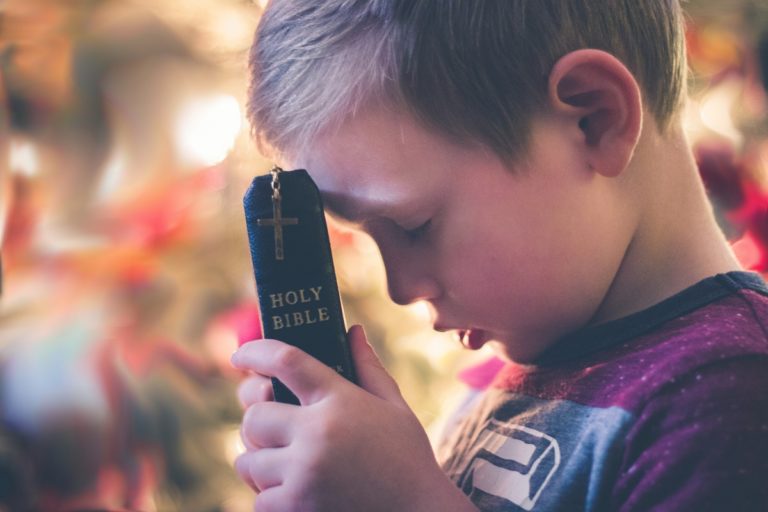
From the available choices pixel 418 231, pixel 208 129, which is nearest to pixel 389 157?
pixel 418 231

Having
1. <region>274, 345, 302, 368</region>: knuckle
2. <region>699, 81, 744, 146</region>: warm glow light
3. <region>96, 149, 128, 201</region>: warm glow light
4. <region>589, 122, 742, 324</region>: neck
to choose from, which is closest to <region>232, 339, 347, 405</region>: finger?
<region>274, 345, 302, 368</region>: knuckle

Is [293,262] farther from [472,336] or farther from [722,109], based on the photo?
[722,109]

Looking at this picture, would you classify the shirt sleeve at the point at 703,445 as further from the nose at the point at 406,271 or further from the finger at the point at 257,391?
the finger at the point at 257,391

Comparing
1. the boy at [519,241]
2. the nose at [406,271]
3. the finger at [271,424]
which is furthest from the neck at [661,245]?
the finger at [271,424]

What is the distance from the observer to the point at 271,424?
1.54 ft

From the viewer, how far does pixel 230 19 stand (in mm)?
896

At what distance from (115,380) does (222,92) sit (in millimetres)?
356

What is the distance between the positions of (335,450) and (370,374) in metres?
0.07

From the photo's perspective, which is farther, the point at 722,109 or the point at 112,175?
the point at 722,109

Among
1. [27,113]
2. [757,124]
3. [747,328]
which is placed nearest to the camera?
[747,328]

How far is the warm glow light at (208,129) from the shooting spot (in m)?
0.89

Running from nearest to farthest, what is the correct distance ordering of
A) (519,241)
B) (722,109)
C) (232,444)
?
(519,241) → (232,444) → (722,109)

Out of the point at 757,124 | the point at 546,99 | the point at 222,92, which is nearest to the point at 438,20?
the point at 546,99

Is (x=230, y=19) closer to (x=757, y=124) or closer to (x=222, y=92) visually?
(x=222, y=92)
